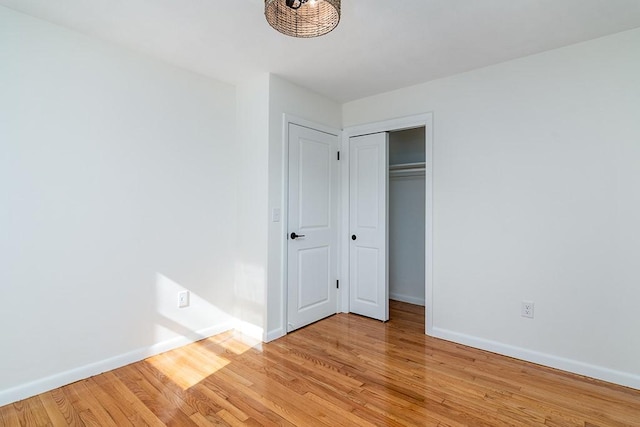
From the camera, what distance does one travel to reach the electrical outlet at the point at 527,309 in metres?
2.62

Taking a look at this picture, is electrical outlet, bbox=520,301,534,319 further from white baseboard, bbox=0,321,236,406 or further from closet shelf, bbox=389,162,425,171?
white baseboard, bbox=0,321,236,406

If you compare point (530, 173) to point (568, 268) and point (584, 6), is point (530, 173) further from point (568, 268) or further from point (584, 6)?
point (584, 6)

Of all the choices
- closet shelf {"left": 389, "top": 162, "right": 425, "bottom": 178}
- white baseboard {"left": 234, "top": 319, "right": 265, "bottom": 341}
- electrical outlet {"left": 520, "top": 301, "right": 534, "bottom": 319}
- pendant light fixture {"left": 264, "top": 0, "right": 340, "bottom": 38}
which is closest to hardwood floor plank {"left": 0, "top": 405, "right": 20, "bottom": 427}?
white baseboard {"left": 234, "top": 319, "right": 265, "bottom": 341}

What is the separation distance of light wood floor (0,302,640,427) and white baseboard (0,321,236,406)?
0.17 feet

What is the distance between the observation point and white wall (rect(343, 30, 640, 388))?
228 centimetres

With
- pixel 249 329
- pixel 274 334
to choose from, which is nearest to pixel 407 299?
pixel 274 334

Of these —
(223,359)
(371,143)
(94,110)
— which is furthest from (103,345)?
(371,143)

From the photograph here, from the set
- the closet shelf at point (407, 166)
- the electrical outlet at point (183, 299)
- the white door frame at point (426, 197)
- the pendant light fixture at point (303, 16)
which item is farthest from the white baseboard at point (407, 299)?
the pendant light fixture at point (303, 16)

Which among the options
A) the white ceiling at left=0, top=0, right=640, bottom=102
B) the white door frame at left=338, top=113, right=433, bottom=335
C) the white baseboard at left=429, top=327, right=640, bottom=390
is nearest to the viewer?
the white ceiling at left=0, top=0, right=640, bottom=102

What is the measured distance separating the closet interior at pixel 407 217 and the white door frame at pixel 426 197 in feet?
2.39

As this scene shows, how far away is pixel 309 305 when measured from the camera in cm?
339

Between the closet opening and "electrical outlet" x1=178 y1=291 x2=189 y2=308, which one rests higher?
the closet opening

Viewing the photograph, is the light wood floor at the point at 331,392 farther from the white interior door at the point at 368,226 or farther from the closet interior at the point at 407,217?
the closet interior at the point at 407,217

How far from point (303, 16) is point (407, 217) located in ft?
10.1
